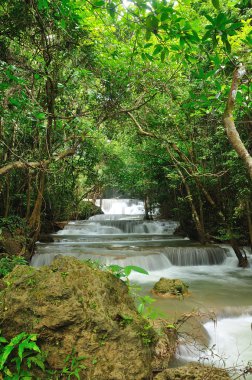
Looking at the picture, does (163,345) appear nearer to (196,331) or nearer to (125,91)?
(196,331)

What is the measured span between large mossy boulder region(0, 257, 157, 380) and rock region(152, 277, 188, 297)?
368 centimetres

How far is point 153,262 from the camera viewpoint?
9.59m

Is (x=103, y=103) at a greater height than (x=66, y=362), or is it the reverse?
(x=103, y=103)

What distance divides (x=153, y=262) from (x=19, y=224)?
440 cm

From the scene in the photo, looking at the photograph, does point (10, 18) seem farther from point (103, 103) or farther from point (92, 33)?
point (103, 103)

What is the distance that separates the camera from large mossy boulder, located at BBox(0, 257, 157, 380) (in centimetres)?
239

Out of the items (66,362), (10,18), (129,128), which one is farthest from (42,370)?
(129,128)

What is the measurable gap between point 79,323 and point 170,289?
4282 millimetres

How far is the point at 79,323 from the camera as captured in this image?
2.49m

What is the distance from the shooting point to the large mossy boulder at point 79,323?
7.85ft

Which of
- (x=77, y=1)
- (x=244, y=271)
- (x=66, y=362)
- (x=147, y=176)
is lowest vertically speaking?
(x=244, y=271)

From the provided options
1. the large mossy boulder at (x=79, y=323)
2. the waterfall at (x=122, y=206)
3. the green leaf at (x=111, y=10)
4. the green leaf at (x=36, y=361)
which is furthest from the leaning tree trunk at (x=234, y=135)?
the waterfall at (x=122, y=206)

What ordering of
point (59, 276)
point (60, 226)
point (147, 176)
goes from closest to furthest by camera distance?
point (59, 276), point (147, 176), point (60, 226)

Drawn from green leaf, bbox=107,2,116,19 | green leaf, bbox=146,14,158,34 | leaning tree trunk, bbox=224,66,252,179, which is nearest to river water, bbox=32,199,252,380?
leaning tree trunk, bbox=224,66,252,179
